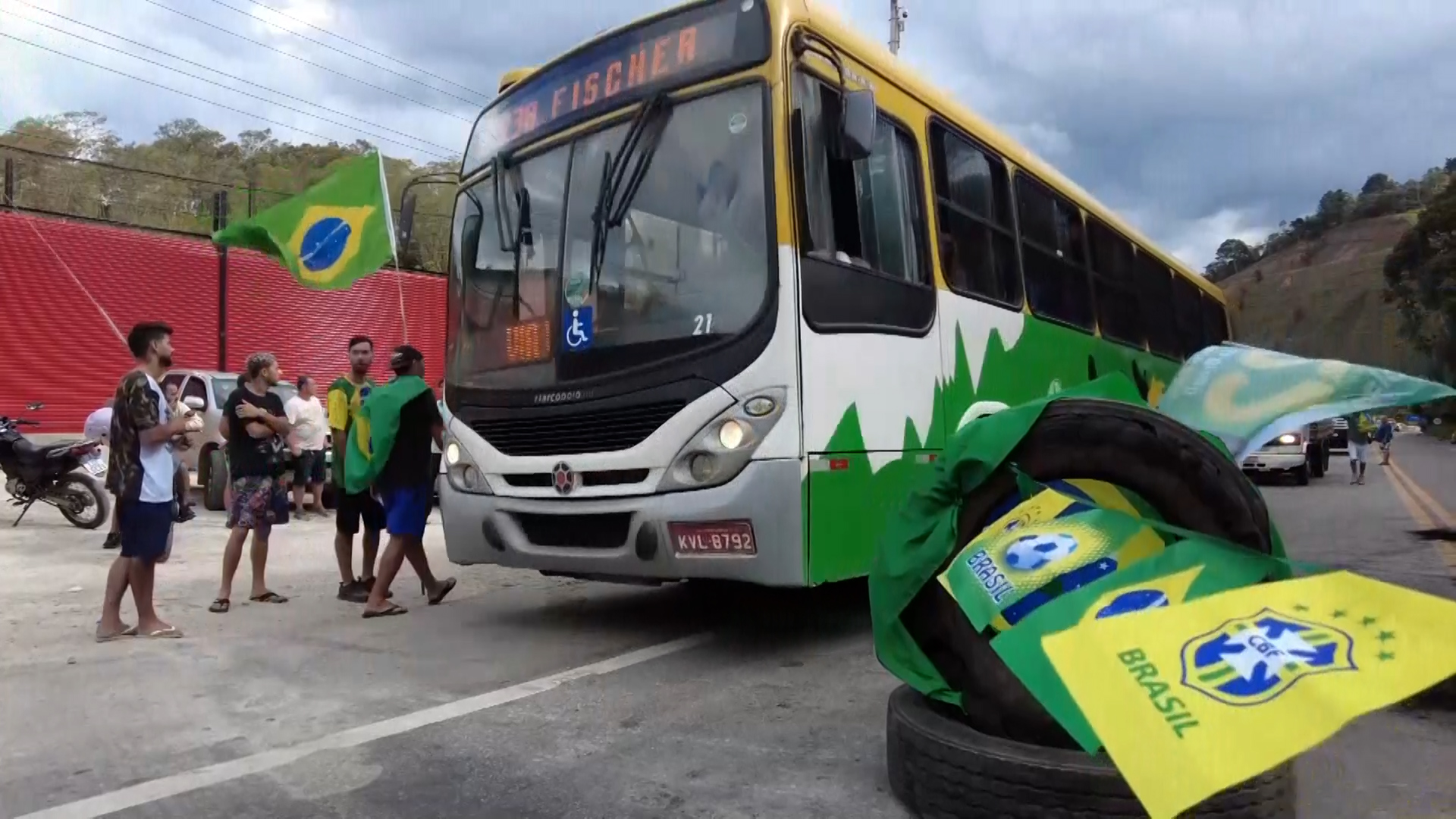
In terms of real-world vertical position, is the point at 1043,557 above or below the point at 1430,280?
below

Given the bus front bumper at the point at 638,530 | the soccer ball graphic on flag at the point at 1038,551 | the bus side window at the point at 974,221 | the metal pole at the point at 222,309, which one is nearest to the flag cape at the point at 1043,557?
the soccer ball graphic on flag at the point at 1038,551

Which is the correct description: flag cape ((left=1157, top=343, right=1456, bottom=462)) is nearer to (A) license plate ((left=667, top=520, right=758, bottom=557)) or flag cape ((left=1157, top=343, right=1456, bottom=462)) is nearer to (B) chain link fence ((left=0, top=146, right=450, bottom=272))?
(A) license plate ((left=667, top=520, right=758, bottom=557))

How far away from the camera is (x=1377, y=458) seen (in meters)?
34.7

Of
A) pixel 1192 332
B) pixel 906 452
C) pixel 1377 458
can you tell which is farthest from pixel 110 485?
pixel 1377 458

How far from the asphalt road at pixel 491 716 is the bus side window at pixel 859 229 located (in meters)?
1.82

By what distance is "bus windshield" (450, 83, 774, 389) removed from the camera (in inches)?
212

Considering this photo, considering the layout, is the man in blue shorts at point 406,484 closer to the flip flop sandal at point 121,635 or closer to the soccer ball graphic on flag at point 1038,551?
the flip flop sandal at point 121,635

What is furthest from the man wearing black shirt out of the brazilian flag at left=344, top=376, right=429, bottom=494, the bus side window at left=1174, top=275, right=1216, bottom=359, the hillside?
the hillside

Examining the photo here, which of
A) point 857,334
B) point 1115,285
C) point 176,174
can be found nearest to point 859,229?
point 857,334

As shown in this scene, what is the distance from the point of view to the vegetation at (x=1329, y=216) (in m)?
129

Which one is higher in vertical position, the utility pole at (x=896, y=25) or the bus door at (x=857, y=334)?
the utility pole at (x=896, y=25)

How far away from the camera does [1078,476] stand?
3301mm

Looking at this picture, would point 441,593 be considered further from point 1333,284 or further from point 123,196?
point 1333,284

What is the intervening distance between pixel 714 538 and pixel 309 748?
6.59 feet
